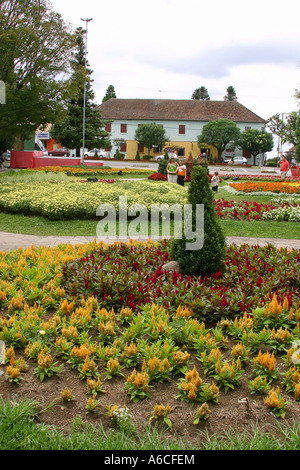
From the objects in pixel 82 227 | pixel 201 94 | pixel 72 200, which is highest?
pixel 201 94

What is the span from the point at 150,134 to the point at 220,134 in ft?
25.8

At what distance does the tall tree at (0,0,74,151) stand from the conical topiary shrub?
48.0 feet

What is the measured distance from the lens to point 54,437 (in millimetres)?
2760

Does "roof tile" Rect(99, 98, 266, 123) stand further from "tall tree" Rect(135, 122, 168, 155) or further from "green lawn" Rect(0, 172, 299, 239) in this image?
"green lawn" Rect(0, 172, 299, 239)

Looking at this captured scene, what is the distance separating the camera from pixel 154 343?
12.6 feet

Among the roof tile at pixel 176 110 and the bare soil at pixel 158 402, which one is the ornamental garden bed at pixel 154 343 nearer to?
the bare soil at pixel 158 402

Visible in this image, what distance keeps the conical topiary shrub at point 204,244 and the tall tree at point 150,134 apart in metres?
47.7

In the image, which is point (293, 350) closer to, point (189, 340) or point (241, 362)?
point (241, 362)

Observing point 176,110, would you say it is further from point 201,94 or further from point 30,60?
point 30,60

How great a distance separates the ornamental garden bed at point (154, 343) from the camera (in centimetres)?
316

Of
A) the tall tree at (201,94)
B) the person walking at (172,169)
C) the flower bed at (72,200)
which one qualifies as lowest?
the flower bed at (72,200)

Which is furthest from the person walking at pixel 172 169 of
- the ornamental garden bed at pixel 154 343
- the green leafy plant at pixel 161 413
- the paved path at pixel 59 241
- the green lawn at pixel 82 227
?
the green leafy plant at pixel 161 413

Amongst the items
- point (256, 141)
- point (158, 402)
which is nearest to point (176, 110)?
point (256, 141)

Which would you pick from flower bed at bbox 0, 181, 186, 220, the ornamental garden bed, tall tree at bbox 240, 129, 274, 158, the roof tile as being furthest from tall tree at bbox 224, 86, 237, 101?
the ornamental garden bed
